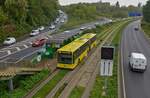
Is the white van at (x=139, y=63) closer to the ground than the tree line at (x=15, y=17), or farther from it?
closer to the ground

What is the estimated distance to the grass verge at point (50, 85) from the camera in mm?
23731

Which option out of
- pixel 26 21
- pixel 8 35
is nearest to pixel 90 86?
pixel 8 35

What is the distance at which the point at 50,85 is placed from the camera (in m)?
26.6

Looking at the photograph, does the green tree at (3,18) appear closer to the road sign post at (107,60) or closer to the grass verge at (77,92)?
the grass verge at (77,92)

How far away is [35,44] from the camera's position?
52594mm

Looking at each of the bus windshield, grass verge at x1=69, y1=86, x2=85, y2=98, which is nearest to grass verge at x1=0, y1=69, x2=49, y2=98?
the bus windshield

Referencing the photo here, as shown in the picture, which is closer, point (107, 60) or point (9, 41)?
point (107, 60)

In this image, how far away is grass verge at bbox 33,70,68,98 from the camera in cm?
2373

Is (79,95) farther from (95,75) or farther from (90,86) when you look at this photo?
(95,75)

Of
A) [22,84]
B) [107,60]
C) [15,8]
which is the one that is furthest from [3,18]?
[107,60]

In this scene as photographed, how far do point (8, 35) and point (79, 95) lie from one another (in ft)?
128

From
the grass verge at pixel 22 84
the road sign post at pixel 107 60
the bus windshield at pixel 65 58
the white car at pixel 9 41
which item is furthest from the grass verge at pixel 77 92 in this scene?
the white car at pixel 9 41

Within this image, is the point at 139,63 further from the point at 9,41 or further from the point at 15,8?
the point at 15,8

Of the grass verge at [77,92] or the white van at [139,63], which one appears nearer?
the grass verge at [77,92]
